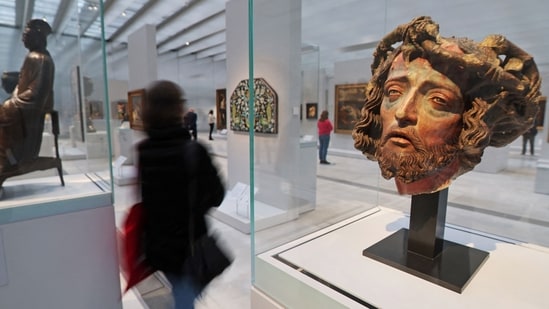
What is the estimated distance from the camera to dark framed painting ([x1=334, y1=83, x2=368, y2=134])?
28.7 ft

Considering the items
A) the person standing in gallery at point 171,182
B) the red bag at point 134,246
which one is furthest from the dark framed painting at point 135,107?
the person standing in gallery at point 171,182

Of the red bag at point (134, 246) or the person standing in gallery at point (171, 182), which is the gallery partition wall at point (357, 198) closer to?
the person standing in gallery at point (171, 182)

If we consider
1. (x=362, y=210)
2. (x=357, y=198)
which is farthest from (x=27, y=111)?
(x=357, y=198)

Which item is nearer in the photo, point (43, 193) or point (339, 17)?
point (43, 193)

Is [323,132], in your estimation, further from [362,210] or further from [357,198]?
[362,210]

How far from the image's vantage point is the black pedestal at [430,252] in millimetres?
1241

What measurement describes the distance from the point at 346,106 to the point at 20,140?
840 centimetres

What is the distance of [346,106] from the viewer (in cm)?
930

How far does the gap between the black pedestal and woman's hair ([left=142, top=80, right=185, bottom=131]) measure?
1167 millimetres

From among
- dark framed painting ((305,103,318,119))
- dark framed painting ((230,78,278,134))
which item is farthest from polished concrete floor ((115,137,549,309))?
dark framed painting ((305,103,318,119))

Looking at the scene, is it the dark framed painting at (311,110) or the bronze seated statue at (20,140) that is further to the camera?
the dark framed painting at (311,110)

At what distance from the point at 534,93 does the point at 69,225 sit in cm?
266

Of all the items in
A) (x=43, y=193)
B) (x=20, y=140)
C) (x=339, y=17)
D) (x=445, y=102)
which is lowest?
(x=43, y=193)

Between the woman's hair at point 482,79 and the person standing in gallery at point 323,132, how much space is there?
564 centimetres
